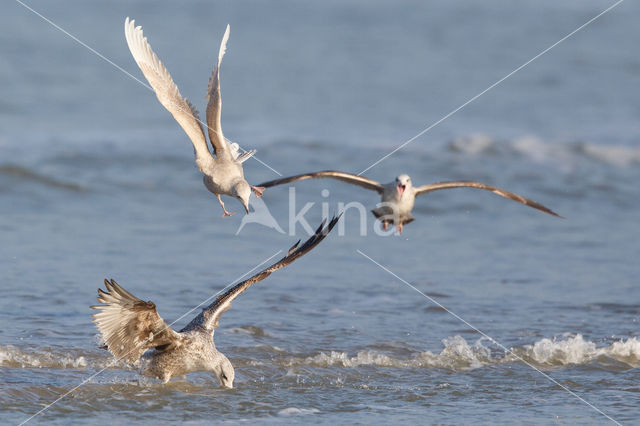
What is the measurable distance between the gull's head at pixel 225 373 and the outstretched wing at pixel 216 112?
1.45 metres

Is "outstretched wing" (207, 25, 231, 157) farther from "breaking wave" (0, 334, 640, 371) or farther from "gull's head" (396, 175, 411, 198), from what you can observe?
"breaking wave" (0, 334, 640, 371)

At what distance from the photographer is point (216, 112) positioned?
6.10 m

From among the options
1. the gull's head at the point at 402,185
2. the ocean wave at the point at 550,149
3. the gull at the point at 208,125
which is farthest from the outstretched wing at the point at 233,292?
the ocean wave at the point at 550,149

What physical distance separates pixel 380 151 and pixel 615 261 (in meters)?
5.39

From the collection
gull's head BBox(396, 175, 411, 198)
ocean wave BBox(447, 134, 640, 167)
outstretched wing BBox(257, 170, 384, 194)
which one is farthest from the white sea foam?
ocean wave BBox(447, 134, 640, 167)

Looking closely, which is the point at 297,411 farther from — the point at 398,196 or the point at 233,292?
the point at 398,196

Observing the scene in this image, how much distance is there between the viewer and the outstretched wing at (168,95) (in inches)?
243

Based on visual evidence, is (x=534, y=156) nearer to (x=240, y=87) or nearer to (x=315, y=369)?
(x=240, y=87)

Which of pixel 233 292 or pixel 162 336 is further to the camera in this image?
pixel 233 292

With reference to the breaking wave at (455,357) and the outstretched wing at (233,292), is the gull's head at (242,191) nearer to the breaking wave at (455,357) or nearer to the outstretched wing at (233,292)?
the outstretched wing at (233,292)

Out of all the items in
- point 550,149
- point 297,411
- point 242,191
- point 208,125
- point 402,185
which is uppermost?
point 550,149

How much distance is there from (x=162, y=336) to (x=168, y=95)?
5.30 ft

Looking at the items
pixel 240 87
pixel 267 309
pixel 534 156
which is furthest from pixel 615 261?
pixel 240 87

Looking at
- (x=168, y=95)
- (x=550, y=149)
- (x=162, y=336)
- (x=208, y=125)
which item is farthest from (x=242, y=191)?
(x=550, y=149)
